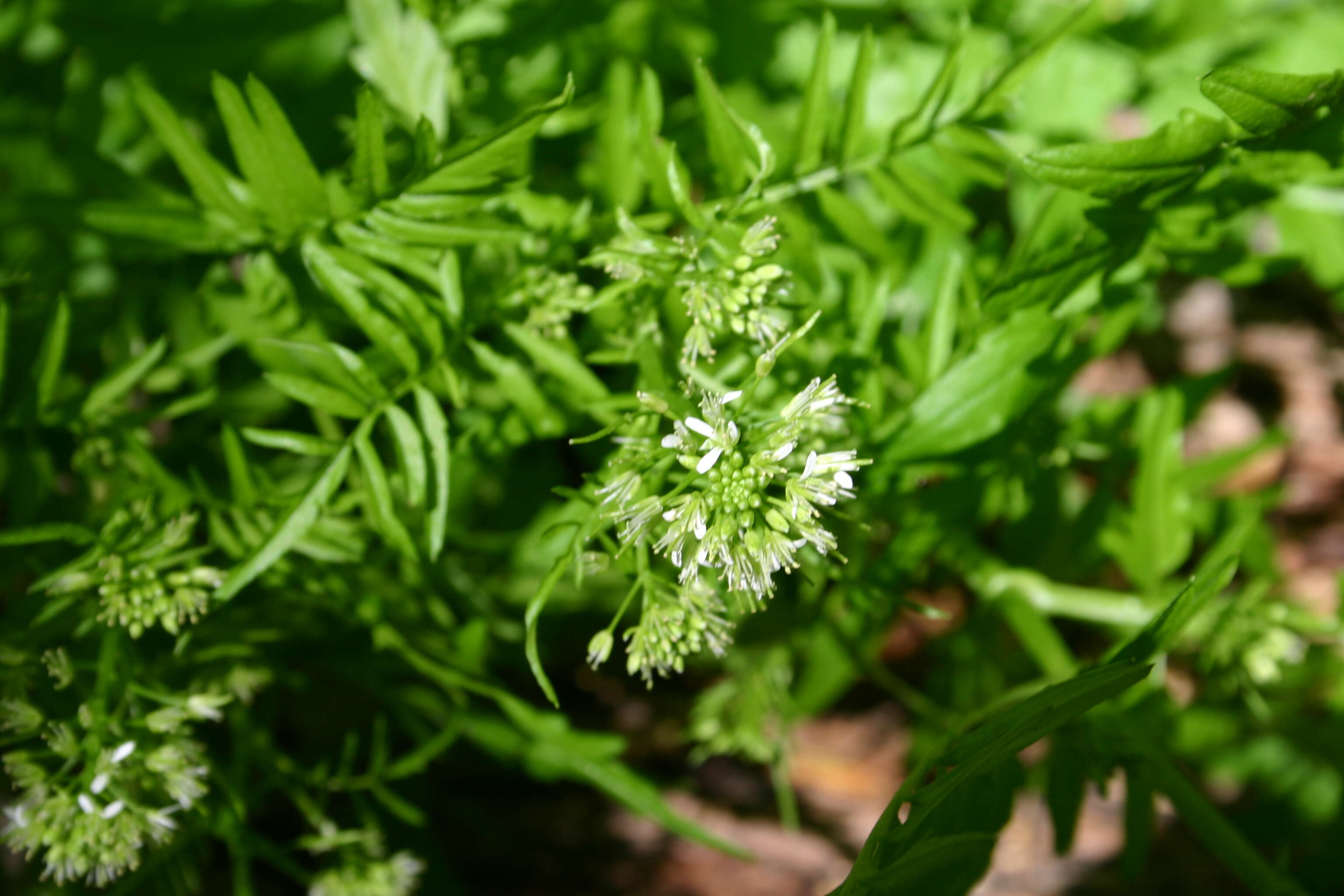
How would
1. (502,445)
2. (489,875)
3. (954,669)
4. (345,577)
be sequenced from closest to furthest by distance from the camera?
1. (502,445)
2. (345,577)
3. (954,669)
4. (489,875)

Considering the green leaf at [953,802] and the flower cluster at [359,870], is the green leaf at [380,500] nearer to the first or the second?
the flower cluster at [359,870]

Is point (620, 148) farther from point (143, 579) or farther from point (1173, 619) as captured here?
point (1173, 619)

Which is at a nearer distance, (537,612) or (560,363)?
(537,612)

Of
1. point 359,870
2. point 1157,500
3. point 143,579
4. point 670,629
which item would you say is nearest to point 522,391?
point 670,629

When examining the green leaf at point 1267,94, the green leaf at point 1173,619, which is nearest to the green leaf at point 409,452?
the green leaf at point 1173,619

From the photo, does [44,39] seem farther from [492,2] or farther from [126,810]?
[126,810]

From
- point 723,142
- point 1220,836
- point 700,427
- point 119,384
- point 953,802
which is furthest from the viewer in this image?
point 1220,836

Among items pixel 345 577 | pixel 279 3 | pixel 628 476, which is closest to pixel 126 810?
pixel 345 577
